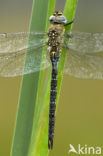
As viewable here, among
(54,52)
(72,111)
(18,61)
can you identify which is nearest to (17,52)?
(18,61)

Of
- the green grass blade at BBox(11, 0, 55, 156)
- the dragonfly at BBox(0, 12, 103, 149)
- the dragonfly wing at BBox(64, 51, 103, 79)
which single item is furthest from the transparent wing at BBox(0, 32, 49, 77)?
the green grass blade at BBox(11, 0, 55, 156)

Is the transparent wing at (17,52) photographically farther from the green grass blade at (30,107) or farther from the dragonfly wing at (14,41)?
the green grass blade at (30,107)

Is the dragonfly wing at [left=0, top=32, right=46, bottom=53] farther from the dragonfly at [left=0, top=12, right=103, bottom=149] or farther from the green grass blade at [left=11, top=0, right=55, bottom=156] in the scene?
the green grass blade at [left=11, top=0, right=55, bottom=156]

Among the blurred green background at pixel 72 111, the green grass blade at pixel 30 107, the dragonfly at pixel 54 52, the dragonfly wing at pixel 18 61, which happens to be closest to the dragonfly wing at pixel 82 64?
the dragonfly at pixel 54 52

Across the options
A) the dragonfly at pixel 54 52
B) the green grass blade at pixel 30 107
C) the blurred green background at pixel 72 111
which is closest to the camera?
the green grass blade at pixel 30 107

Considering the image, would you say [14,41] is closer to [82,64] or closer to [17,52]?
[17,52]
